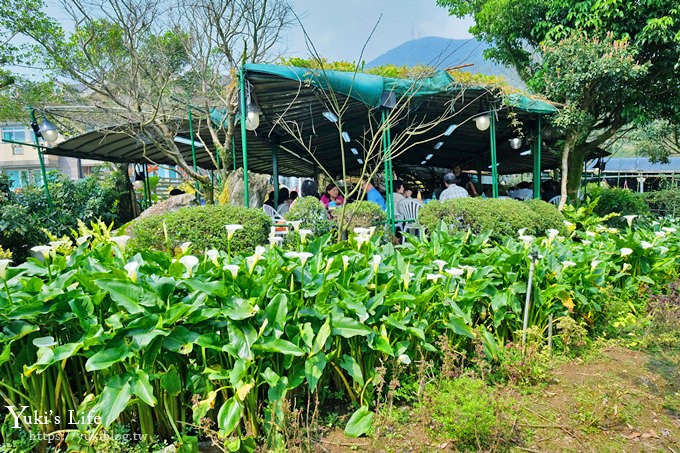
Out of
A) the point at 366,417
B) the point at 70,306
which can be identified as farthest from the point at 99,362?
the point at 366,417

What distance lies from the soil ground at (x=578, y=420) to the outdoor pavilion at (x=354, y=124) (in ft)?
8.31

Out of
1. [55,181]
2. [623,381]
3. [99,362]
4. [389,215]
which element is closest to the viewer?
[99,362]

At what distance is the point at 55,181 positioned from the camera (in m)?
10.7

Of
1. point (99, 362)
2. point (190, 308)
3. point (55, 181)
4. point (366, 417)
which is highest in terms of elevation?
point (55, 181)

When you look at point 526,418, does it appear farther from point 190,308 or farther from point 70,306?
point 70,306

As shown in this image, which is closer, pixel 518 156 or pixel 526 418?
pixel 526 418

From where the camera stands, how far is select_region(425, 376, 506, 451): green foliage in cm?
210

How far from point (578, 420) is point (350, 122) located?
299 inches

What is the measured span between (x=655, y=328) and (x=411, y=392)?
8.04 ft

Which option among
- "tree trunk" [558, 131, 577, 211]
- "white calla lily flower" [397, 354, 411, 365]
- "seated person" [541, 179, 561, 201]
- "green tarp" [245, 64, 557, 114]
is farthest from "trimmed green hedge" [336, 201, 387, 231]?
"seated person" [541, 179, 561, 201]

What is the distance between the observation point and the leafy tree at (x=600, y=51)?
24.6ft

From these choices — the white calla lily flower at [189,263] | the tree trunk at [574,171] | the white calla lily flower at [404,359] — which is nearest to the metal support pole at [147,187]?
the tree trunk at [574,171]

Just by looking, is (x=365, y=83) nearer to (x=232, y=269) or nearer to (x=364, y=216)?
(x=364, y=216)

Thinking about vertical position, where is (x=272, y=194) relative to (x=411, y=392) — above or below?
above
